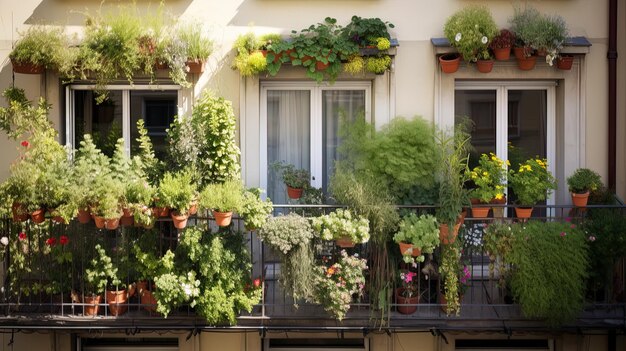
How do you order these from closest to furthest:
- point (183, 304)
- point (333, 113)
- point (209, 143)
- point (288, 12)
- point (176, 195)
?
point (176, 195) → point (183, 304) → point (209, 143) → point (288, 12) → point (333, 113)

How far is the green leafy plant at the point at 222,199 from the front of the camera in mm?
8234

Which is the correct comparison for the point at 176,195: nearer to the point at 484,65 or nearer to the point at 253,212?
the point at 253,212

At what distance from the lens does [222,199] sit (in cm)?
827

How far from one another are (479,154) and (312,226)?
275 centimetres

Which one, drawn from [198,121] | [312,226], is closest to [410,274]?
[312,226]

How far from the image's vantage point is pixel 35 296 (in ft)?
29.7

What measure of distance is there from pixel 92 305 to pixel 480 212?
15.7 ft

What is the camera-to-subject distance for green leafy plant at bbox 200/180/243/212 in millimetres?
8234

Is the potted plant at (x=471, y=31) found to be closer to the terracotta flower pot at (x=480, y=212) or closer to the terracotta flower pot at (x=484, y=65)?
the terracotta flower pot at (x=484, y=65)

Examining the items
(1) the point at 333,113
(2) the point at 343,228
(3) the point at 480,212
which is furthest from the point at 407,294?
(1) the point at 333,113

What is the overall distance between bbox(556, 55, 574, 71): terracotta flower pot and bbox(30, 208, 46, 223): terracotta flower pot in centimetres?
655

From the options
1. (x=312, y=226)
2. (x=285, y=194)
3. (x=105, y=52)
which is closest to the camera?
(x=312, y=226)

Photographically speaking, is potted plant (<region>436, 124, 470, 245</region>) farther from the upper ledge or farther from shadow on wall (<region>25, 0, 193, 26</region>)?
shadow on wall (<region>25, 0, 193, 26</region>)

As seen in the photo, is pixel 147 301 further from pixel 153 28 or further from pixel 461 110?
pixel 461 110
